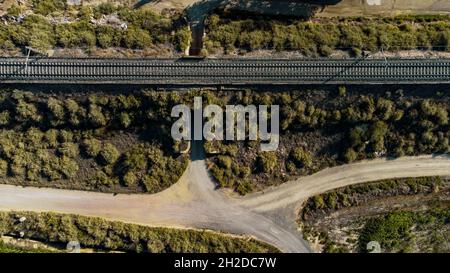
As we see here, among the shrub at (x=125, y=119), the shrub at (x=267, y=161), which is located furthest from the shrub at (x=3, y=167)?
the shrub at (x=267, y=161)

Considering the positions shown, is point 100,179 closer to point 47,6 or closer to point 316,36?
point 47,6

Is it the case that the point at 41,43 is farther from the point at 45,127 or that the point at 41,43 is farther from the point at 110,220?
the point at 110,220

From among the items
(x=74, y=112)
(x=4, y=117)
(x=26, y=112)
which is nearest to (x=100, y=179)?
(x=74, y=112)

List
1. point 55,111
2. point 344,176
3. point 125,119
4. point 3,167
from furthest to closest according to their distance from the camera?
point 344,176 < point 3,167 < point 125,119 < point 55,111

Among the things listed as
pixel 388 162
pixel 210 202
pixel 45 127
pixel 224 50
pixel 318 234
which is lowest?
pixel 318 234

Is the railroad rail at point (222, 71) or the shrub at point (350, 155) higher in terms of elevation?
the railroad rail at point (222, 71)

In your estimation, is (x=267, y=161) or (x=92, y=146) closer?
(x=92, y=146)

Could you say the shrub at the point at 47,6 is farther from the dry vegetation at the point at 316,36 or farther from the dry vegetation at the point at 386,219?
the dry vegetation at the point at 386,219

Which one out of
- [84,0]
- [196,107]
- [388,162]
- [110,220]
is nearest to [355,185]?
[388,162]
